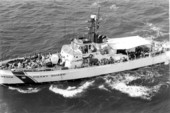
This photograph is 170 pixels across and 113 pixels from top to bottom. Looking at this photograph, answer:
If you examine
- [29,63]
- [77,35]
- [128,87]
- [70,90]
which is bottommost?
[128,87]

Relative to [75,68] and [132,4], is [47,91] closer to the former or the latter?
[75,68]

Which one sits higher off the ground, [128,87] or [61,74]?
[61,74]

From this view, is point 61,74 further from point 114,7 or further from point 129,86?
point 114,7

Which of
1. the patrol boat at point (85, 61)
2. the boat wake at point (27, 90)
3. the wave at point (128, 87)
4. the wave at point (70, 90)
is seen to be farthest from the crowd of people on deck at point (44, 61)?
the wave at point (70, 90)

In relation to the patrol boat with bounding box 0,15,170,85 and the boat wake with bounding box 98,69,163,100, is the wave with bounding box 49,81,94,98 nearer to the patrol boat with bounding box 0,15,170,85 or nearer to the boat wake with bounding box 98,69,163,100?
the patrol boat with bounding box 0,15,170,85

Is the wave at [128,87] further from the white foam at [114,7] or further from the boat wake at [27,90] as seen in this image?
the white foam at [114,7]

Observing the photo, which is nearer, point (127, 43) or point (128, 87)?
point (128, 87)

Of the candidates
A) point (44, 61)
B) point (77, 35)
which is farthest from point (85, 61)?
point (77, 35)
